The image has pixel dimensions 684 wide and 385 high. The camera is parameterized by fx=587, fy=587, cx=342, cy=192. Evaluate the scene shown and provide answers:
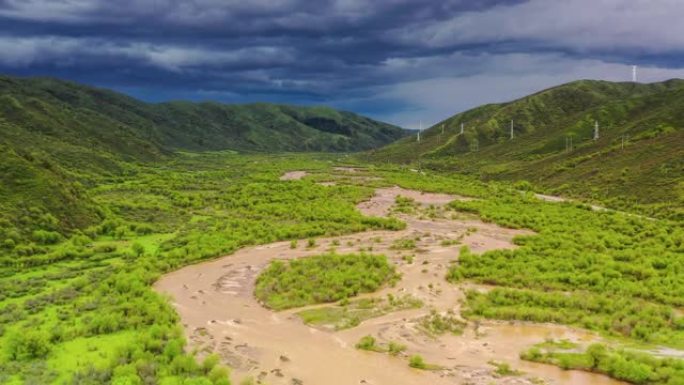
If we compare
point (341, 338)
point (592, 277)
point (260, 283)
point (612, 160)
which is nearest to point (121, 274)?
point (260, 283)

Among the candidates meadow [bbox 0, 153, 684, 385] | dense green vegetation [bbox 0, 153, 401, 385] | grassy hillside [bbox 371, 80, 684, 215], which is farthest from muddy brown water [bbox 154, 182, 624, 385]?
grassy hillside [bbox 371, 80, 684, 215]

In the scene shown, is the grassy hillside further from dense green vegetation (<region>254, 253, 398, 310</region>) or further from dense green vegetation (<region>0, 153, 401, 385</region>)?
dense green vegetation (<region>254, 253, 398, 310</region>)

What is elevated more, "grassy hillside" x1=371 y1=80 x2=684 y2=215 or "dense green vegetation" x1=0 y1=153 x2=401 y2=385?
"grassy hillside" x1=371 y1=80 x2=684 y2=215

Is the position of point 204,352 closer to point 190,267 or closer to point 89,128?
point 190,267

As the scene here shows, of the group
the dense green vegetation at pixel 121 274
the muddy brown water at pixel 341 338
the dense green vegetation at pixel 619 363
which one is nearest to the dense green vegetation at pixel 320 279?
the muddy brown water at pixel 341 338

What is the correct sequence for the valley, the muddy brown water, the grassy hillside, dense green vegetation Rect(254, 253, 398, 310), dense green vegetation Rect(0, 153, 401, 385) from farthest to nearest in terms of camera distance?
1. the grassy hillside
2. dense green vegetation Rect(254, 253, 398, 310)
3. the valley
4. the muddy brown water
5. dense green vegetation Rect(0, 153, 401, 385)

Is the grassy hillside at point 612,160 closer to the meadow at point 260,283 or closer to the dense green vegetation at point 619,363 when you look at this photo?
the meadow at point 260,283

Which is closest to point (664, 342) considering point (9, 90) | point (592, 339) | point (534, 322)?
point (592, 339)
